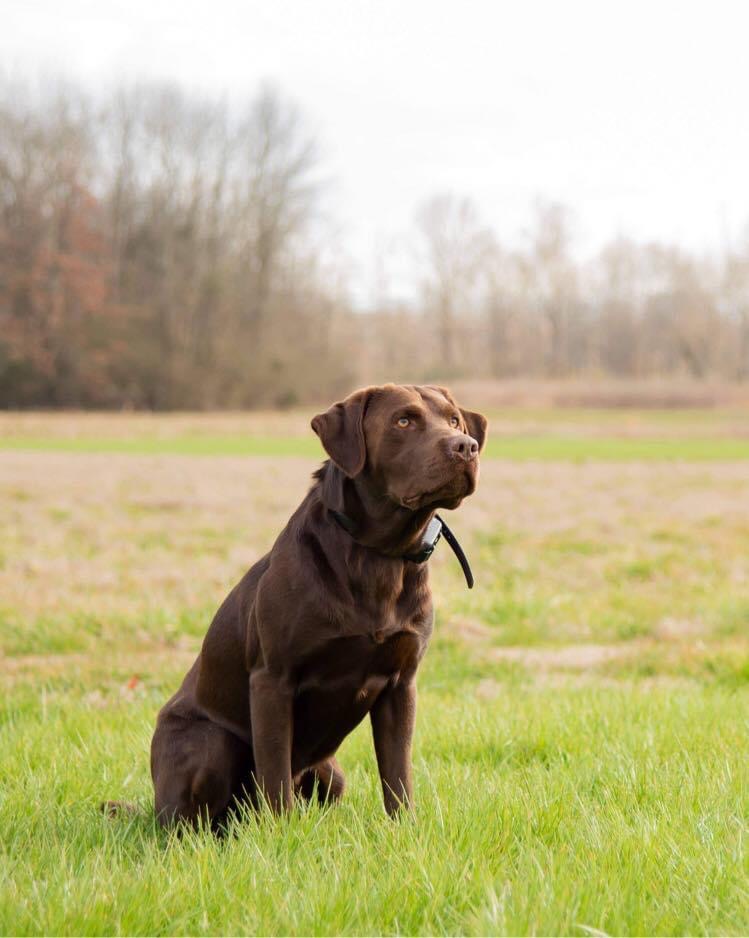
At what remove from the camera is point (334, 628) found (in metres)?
3.50

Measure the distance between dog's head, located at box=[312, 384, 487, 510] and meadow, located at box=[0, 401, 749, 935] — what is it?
1.02 metres

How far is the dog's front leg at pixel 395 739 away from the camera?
372 cm

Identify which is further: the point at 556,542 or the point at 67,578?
the point at 556,542

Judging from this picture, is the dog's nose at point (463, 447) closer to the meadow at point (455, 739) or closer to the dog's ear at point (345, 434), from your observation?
the dog's ear at point (345, 434)

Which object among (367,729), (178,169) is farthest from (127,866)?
(178,169)

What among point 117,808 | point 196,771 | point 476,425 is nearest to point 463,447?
point 476,425

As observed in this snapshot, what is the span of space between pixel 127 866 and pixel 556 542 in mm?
9797

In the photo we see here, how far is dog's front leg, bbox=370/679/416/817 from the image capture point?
3.72m

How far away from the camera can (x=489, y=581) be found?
33.4ft

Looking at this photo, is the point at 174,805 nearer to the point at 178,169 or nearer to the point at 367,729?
the point at 367,729

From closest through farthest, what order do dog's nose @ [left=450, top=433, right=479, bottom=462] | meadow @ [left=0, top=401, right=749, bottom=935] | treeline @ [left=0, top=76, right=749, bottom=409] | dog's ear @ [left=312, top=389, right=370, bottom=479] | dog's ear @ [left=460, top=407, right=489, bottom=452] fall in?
meadow @ [left=0, top=401, right=749, bottom=935]
dog's nose @ [left=450, top=433, right=479, bottom=462]
dog's ear @ [left=312, top=389, right=370, bottom=479]
dog's ear @ [left=460, top=407, right=489, bottom=452]
treeline @ [left=0, top=76, right=749, bottom=409]

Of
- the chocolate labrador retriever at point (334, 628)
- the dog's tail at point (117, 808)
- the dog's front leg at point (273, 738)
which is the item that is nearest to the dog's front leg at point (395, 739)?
the chocolate labrador retriever at point (334, 628)

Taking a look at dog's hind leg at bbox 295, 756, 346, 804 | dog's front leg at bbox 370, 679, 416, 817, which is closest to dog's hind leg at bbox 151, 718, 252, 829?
dog's hind leg at bbox 295, 756, 346, 804

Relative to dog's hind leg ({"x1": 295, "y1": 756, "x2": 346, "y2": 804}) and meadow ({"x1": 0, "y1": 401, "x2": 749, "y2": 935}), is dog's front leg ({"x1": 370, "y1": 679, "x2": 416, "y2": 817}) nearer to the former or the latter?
meadow ({"x1": 0, "y1": 401, "x2": 749, "y2": 935})
